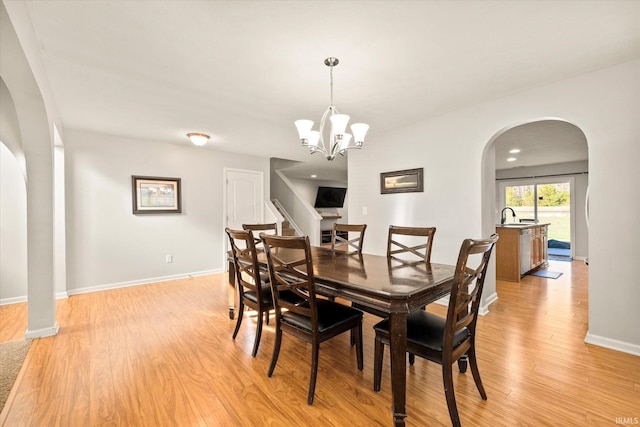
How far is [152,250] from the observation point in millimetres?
4461

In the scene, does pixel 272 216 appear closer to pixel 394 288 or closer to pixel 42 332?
pixel 42 332

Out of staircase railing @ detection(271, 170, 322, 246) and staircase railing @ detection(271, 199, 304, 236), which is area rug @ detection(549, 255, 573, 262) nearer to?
staircase railing @ detection(271, 170, 322, 246)

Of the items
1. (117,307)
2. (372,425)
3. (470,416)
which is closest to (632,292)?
(470,416)

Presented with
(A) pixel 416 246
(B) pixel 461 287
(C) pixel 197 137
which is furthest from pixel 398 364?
(C) pixel 197 137

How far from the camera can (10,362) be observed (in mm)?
2123

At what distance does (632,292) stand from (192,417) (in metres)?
3.26

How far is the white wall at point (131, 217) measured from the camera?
3891 millimetres

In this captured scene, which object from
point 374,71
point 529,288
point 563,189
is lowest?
→ point 529,288

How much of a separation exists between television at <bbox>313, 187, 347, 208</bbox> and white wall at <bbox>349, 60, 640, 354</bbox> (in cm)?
546

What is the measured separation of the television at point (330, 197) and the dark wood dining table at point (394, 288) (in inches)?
284

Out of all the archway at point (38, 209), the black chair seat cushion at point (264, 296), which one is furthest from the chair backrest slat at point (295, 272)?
the archway at point (38, 209)

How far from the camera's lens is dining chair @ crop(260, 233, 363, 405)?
A: 5.46 feet

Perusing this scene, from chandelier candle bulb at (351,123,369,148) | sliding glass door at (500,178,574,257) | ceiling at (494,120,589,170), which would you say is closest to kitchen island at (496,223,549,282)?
ceiling at (494,120,589,170)

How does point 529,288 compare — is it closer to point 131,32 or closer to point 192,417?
point 192,417
